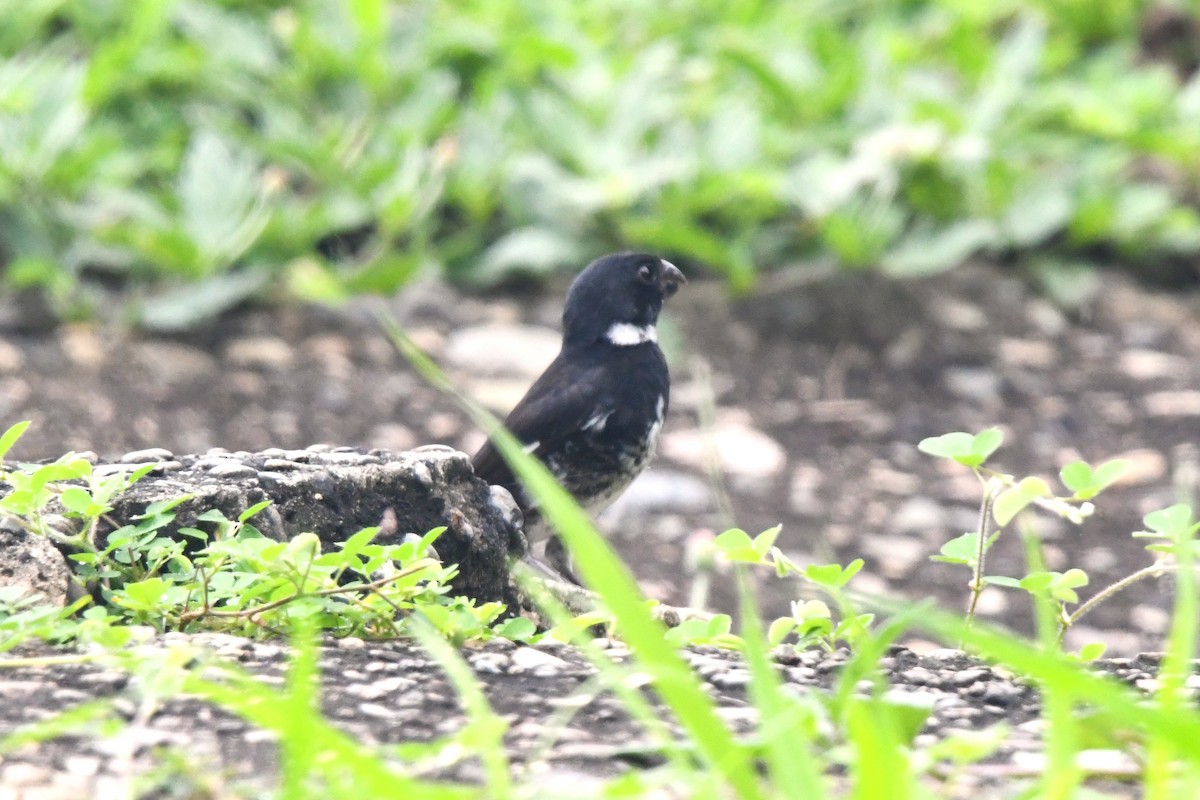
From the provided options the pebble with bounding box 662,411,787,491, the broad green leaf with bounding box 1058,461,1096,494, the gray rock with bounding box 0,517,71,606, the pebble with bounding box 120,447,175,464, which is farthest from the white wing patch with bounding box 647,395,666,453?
the gray rock with bounding box 0,517,71,606

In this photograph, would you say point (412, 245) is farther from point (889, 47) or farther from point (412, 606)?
point (412, 606)

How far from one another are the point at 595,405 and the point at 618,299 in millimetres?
408

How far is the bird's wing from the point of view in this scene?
3.97 metres

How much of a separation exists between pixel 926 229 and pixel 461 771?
4.46 m

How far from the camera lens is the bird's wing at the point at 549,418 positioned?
3.97 m

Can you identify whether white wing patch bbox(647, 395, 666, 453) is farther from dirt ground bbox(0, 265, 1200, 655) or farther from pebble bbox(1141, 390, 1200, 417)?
pebble bbox(1141, 390, 1200, 417)

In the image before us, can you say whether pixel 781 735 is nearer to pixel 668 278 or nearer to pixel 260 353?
pixel 668 278

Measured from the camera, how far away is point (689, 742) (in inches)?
77.1

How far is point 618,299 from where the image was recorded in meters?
4.34

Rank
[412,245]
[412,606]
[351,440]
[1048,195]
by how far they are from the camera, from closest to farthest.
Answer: [412,606]
[351,440]
[412,245]
[1048,195]

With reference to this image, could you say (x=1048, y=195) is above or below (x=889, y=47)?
below

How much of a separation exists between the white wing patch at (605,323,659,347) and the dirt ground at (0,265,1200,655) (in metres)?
0.53

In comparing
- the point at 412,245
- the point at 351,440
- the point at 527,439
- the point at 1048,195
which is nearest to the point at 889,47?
the point at 1048,195

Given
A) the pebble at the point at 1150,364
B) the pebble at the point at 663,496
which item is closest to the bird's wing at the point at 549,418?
the pebble at the point at 663,496
